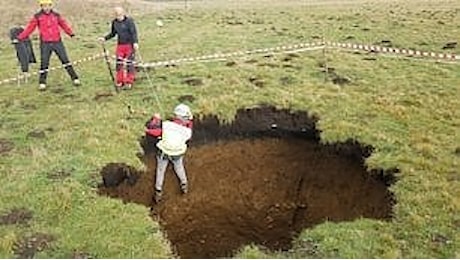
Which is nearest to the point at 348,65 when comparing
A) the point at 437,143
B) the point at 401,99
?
the point at 401,99

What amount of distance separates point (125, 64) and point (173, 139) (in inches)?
297

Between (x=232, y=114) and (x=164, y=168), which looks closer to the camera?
(x=164, y=168)

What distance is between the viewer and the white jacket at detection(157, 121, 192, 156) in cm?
1509

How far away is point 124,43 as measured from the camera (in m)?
21.7

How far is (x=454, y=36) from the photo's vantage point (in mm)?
29078

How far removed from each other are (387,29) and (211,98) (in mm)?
14132

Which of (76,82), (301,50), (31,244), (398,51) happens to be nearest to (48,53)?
(76,82)

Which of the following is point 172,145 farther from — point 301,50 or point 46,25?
point 301,50

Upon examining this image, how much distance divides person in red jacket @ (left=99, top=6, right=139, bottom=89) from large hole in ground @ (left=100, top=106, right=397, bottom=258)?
4.15m

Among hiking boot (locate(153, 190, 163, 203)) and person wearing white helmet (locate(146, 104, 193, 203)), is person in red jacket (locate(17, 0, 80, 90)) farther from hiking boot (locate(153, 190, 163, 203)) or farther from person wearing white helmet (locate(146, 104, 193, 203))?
hiking boot (locate(153, 190, 163, 203))

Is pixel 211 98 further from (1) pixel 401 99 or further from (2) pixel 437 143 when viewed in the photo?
(2) pixel 437 143

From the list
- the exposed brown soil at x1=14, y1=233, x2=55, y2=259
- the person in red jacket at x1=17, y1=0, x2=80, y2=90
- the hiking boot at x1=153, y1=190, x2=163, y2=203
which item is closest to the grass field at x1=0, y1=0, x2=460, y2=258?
the exposed brown soil at x1=14, y1=233, x2=55, y2=259

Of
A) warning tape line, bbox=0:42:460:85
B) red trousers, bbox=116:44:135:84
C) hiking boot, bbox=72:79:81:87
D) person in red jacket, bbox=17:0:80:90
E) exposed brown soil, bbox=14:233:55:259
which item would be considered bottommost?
warning tape line, bbox=0:42:460:85

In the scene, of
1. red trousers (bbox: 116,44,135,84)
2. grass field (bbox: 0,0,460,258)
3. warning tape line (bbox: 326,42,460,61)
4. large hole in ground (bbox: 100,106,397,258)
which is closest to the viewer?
grass field (bbox: 0,0,460,258)
